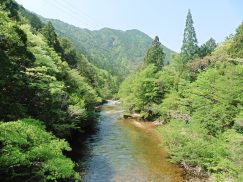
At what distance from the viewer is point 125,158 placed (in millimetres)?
37062

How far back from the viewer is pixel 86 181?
96.3 ft

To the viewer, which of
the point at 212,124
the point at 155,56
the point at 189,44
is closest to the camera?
the point at 212,124

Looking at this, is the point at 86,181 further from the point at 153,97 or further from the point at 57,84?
the point at 153,97

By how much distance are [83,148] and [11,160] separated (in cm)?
2474

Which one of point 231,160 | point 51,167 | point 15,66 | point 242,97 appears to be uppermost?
point 242,97

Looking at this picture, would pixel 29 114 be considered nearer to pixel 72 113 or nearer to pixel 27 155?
pixel 72 113

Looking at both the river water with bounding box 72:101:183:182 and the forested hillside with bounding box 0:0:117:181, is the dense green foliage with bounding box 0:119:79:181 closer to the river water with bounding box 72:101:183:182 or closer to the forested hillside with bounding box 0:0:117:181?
the forested hillside with bounding box 0:0:117:181

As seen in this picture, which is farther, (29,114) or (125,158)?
(125,158)

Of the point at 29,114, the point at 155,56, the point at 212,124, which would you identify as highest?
the point at 155,56

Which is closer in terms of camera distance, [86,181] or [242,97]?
[86,181]

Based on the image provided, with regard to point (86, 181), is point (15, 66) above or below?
above

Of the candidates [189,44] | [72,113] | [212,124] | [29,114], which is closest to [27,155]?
[29,114]

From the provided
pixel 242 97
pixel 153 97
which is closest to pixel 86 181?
pixel 242 97

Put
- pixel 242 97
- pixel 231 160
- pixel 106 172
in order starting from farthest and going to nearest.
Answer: pixel 242 97, pixel 106 172, pixel 231 160
